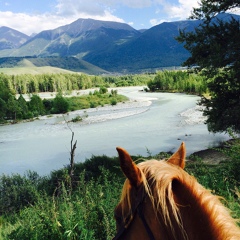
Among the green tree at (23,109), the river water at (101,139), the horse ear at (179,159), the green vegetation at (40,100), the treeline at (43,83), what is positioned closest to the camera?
the horse ear at (179,159)

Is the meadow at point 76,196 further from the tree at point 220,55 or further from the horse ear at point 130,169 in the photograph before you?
the tree at point 220,55

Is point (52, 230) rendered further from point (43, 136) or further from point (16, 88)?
point (16, 88)

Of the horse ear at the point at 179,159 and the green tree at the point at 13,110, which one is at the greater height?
the horse ear at the point at 179,159

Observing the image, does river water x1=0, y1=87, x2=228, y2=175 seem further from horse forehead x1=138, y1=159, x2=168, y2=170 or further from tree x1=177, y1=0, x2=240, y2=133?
horse forehead x1=138, y1=159, x2=168, y2=170

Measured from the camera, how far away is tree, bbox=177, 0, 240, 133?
49.0 feet

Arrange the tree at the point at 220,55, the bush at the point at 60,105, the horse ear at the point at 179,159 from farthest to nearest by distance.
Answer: the bush at the point at 60,105, the tree at the point at 220,55, the horse ear at the point at 179,159

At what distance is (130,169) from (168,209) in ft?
0.95

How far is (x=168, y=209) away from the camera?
5.34 feet

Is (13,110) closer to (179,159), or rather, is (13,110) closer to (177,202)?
(179,159)

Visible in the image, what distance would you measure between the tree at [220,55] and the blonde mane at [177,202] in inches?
534

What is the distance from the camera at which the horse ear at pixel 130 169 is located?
5.37 feet

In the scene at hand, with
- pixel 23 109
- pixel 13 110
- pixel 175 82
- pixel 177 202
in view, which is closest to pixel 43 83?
pixel 175 82

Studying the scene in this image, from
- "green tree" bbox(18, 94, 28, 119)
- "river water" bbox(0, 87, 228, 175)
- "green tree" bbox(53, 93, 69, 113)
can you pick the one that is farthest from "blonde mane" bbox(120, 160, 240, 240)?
"green tree" bbox(53, 93, 69, 113)

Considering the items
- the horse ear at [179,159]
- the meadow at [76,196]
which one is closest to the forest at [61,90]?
the meadow at [76,196]
